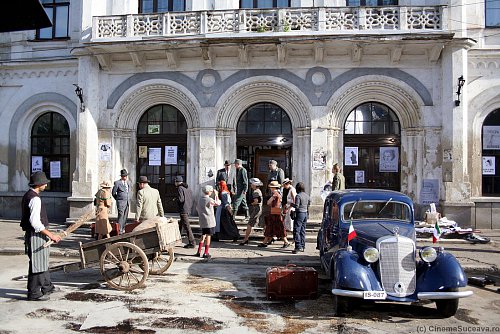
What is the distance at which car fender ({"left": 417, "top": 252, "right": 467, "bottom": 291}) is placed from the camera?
21.1ft

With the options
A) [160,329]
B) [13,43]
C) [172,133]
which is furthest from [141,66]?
[160,329]

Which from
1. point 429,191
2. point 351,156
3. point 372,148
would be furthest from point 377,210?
point 372,148

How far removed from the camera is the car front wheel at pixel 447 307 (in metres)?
6.57

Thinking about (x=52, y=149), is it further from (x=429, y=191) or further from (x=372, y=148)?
(x=429, y=191)

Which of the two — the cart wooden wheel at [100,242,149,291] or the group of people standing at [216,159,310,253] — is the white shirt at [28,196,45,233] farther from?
the group of people standing at [216,159,310,253]

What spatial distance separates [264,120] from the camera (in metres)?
16.2

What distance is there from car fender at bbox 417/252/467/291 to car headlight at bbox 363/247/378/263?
0.67m

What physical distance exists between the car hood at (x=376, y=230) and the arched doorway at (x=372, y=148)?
25.8 feet

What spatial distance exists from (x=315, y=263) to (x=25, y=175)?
40.9 feet

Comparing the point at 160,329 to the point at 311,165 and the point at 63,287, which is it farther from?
the point at 311,165

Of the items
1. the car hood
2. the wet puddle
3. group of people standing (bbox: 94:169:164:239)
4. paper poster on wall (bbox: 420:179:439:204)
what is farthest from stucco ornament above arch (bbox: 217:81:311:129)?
the wet puddle

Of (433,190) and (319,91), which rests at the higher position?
(319,91)

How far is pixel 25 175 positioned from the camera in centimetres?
1770

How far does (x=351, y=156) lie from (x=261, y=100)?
3583 millimetres
